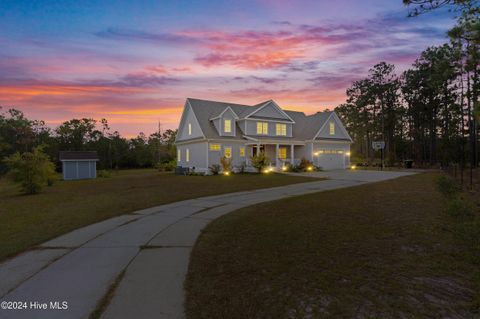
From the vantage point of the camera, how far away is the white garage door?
102 feet

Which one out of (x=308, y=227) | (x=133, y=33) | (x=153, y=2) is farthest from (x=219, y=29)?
(x=308, y=227)

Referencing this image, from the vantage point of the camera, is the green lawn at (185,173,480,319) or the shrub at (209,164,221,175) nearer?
the green lawn at (185,173,480,319)

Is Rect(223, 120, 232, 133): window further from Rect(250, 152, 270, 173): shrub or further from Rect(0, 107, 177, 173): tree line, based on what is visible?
Rect(0, 107, 177, 173): tree line

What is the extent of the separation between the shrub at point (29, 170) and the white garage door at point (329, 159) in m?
25.4

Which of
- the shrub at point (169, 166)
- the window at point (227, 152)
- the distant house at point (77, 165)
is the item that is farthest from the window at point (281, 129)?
the distant house at point (77, 165)

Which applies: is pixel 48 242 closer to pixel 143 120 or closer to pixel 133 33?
pixel 133 33

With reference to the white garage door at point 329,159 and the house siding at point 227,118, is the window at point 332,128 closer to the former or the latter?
the white garage door at point 329,159

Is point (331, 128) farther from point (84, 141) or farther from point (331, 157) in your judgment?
point (84, 141)

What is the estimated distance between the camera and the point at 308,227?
692cm

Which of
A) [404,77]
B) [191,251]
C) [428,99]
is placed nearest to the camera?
[191,251]

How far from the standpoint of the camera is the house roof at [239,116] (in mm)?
27339

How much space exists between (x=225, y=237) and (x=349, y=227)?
3.25 m

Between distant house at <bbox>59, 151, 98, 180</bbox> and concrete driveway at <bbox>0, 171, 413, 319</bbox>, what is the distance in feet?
87.8

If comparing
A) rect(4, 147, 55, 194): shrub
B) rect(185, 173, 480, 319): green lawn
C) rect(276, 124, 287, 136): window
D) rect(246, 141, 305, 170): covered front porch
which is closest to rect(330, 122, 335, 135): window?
rect(246, 141, 305, 170): covered front porch
